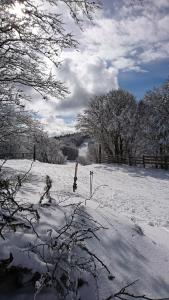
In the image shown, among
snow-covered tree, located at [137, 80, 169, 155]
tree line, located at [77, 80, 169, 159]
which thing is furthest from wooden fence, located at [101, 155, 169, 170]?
snow-covered tree, located at [137, 80, 169, 155]

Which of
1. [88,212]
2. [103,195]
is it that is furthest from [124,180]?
[88,212]

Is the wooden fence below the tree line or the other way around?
below

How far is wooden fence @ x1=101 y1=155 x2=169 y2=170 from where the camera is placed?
3141 centimetres

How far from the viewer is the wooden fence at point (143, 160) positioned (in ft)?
103

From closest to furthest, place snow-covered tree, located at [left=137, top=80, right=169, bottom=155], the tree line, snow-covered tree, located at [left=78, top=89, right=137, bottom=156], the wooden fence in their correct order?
the wooden fence, snow-covered tree, located at [left=137, top=80, right=169, bottom=155], the tree line, snow-covered tree, located at [left=78, top=89, right=137, bottom=156]

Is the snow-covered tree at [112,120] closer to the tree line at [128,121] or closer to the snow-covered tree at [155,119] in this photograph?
the tree line at [128,121]

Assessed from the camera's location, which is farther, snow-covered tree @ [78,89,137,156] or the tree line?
snow-covered tree @ [78,89,137,156]

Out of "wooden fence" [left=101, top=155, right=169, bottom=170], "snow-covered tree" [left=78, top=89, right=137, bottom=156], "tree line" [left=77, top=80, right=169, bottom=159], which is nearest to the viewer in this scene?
"wooden fence" [left=101, top=155, right=169, bottom=170]

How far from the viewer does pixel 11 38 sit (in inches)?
364

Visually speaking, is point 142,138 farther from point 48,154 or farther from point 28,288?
point 48,154

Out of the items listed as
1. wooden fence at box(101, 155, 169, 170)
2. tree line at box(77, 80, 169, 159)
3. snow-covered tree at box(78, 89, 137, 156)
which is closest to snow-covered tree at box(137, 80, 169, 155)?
tree line at box(77, 80, 169, 159)

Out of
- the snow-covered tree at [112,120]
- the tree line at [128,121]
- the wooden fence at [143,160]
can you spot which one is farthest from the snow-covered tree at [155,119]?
the wooden fence at [143,160]

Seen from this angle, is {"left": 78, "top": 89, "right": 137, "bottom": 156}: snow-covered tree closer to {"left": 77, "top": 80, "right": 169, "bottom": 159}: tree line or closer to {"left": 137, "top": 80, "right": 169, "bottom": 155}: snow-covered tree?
{"left": 77, "top": 80, "right": 169, "bottom": 159}: tree line

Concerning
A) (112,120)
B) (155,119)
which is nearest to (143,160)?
(155,119)
